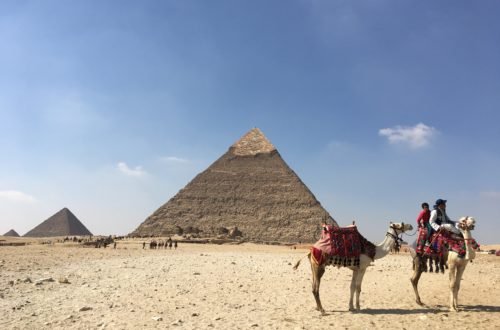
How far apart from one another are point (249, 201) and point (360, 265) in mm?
106096

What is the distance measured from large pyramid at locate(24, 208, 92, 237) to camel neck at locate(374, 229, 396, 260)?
316 feet

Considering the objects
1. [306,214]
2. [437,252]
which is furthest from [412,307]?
[306,214]

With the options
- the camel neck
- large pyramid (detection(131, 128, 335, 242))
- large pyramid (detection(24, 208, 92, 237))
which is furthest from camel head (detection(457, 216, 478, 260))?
large pyramid (detection(24, 208, 92, 237))

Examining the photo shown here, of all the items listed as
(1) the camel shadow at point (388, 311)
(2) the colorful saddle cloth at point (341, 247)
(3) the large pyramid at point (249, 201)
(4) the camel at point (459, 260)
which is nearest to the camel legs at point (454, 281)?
(4) the camel at point (459, 260)

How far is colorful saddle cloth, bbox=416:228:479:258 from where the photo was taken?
6.52 metres

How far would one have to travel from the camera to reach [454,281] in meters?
6.38

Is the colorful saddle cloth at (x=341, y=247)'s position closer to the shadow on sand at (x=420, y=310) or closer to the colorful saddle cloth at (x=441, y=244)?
the shadow on sand at (x=420, y=310)

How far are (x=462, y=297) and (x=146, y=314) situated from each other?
18.3 ft

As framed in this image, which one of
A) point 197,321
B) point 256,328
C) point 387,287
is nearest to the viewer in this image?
point 256,328

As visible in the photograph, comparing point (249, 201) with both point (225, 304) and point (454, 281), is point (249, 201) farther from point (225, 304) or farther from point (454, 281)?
point (454, 281)

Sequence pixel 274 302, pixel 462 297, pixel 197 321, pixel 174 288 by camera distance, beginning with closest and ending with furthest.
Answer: pixel 197 321 → pixel 274 302 → pixel 462 297 → pixel 174 288

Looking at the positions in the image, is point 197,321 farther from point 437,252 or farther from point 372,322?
point 437,252

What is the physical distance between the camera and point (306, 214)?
10469 cm

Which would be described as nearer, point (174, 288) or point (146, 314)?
point (146, 314)
